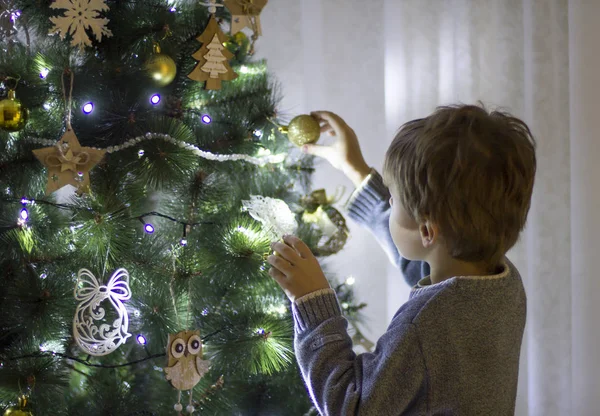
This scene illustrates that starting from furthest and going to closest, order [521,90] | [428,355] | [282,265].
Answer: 1. [521,90]
2. [282,265]
3. [428,355]

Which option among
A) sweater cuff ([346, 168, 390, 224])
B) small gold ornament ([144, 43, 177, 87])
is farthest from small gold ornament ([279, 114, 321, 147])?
small gold ornament ([144, 43, 177, 87])

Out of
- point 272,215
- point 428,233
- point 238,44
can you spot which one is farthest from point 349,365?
point 238,44

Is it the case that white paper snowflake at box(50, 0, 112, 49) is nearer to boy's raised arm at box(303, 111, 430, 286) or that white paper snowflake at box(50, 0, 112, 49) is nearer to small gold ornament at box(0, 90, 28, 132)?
small gold ornament at box(0, 90, 28, 132)

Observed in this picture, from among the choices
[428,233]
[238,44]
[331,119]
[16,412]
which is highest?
[238,44]

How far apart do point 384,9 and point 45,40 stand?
976 millimetres

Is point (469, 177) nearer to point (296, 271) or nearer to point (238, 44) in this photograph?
point (296, 271)

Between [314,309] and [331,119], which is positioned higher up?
[331,119]

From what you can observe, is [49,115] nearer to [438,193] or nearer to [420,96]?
[438,193]

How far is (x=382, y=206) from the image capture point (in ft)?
4.09

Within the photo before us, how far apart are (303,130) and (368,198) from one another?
19cm

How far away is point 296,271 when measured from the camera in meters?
0.94

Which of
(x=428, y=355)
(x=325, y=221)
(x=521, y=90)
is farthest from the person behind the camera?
(x=521, y=90)

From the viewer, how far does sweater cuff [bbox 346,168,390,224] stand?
1251 millimetres

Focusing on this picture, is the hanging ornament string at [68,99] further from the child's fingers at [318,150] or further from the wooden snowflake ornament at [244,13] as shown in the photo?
the child's fingers at [318,150]
